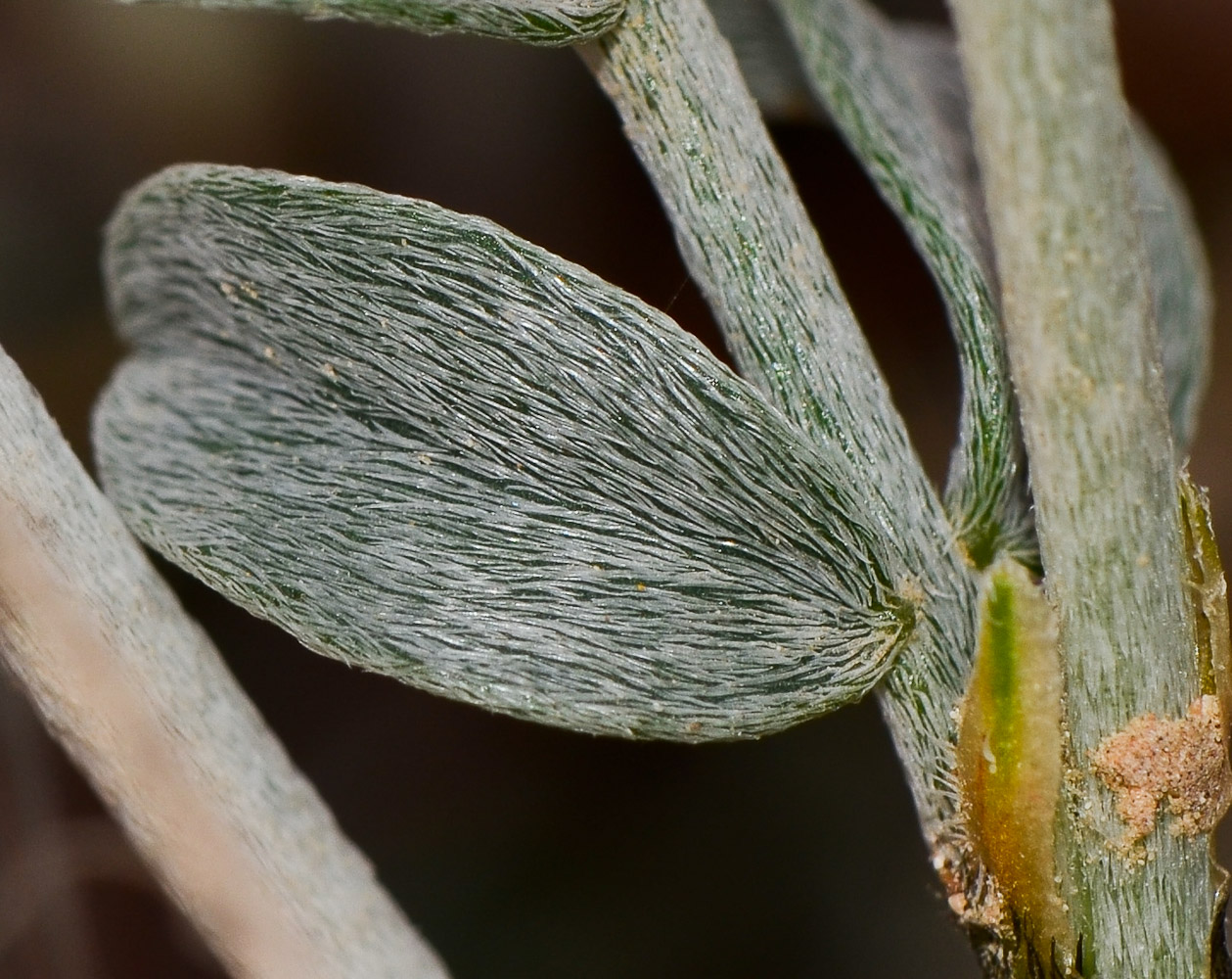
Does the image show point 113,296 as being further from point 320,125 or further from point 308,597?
point 320,125

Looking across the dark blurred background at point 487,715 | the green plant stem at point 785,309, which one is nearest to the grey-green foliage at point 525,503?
the green plant stem at point 785,309

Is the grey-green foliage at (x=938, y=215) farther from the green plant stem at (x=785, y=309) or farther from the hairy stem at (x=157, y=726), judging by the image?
the hairy stem at (x=157, y=726)

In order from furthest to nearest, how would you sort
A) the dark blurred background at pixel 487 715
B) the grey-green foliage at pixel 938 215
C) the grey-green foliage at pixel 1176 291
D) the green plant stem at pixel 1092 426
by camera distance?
the dark blurred background at pixel 487 715
the grey-green foliage at pixel 1176 291
the grey-green foliage at pixel 938 215
the green plant stem at pixel 1092 426

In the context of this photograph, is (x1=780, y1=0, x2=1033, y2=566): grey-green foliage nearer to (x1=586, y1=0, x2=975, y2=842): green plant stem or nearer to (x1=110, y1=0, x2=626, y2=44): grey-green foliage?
(x1=586, y1=0, x2=975, y2=842): green plant stem

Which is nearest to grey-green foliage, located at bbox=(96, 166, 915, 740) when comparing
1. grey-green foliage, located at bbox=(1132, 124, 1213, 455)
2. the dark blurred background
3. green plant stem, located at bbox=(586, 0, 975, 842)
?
green plant stem, located at bbox=(586, 0, 975, 842)

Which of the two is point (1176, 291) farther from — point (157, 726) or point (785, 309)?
point (157, 726)

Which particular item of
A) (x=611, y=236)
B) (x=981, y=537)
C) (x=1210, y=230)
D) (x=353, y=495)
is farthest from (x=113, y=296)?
(x=1210, y=230)

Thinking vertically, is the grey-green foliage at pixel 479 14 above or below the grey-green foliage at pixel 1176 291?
above
